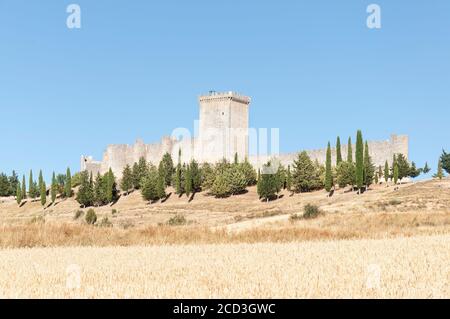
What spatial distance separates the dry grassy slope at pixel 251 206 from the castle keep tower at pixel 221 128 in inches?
397

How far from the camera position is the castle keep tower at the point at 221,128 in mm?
77938

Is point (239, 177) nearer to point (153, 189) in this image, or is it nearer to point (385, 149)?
point (153, 189)

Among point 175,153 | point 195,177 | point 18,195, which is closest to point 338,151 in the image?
→ point 195,177

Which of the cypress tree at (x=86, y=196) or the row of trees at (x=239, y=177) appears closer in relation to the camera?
the row of trees at (x=239, y=177)

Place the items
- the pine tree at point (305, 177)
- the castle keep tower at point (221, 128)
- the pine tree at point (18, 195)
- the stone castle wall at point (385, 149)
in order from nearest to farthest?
the pine tree at point (305, 177) < the stone castle wall at point (385, 149) < the castle keep tower at point (221, 128) < the pine tree at point (18, 195)

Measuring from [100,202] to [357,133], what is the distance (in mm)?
30679

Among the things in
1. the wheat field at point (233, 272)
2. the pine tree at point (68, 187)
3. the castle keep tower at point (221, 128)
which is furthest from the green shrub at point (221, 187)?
the wheat field at point (233, 272)

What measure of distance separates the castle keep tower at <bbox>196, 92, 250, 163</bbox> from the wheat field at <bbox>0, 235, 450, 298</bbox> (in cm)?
6454

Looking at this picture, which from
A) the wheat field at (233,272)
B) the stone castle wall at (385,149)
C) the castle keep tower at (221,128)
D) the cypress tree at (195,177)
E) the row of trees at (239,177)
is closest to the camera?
the wheat field at (233,272)

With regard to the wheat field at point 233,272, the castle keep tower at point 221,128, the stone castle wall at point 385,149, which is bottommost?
the wheat field at point 233,272

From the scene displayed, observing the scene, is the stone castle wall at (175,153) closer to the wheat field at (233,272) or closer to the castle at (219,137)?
the castle at (219,137)

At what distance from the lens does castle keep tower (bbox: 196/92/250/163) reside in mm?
77938

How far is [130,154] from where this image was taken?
3494 inches

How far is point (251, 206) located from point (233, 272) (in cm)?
4802
